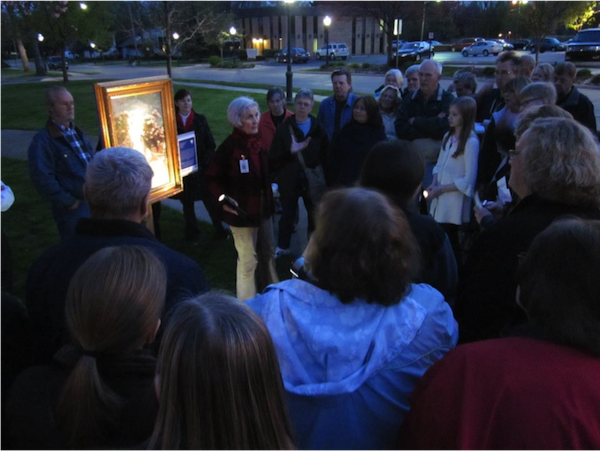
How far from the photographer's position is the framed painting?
343 centimetres

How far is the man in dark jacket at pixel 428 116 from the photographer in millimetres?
5027

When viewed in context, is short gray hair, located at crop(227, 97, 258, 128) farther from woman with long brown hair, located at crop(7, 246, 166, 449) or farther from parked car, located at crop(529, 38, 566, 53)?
parked car, located at crop(529, 38, 566, 53)

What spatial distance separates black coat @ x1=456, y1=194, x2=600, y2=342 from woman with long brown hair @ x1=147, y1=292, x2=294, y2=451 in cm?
127

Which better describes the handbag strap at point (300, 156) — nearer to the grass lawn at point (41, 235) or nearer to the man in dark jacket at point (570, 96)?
the grass lawn at point (41, 235)

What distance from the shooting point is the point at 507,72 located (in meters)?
5.40

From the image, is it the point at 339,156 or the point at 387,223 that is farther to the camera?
the point at 339,156

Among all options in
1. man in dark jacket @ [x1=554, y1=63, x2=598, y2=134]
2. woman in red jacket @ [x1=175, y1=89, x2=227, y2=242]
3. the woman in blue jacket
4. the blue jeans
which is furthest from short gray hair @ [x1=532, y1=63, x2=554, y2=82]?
the blue jeans

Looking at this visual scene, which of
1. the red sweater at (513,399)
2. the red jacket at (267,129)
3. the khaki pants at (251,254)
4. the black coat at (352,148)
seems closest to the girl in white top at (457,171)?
the black coat at (352,148)

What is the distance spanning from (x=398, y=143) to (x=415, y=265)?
978mm

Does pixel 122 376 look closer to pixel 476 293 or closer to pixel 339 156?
pixel 476 293

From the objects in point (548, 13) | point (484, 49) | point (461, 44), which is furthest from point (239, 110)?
point (461, 44)

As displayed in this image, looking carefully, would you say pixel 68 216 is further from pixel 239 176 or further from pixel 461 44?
pixel 461 44

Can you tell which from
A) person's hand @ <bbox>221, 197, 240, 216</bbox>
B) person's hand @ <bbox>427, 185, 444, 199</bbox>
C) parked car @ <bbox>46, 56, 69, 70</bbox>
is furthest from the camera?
parked car @ <bbox>46, 56, 69, 70</bbox>

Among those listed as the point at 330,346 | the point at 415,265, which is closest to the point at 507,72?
the point at 415,265
